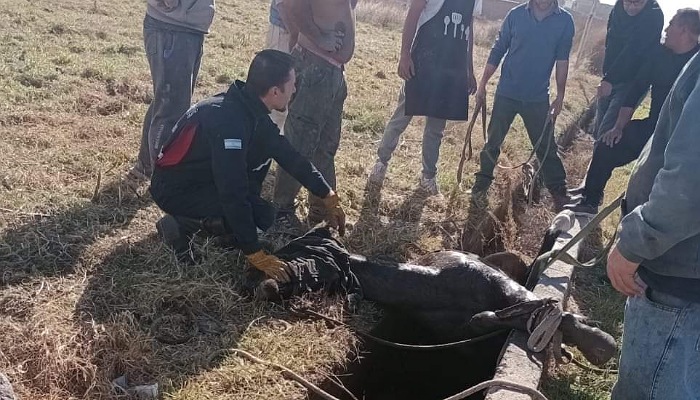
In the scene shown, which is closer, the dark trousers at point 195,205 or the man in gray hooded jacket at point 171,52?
the dark trousers at point 195,205

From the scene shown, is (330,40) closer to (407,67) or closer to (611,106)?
(407,67)

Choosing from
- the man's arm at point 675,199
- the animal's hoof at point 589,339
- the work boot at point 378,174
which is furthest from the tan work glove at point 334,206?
the man's arm at point 675,199

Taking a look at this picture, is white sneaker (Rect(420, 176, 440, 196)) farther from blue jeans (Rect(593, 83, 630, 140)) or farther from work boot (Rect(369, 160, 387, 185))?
blue jeans (Rect(593, 83, 630, 140))

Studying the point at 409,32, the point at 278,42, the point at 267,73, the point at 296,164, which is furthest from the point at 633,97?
the point at 267,73

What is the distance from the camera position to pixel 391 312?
3.77 m

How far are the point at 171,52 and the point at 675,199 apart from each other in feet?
→ 11.7

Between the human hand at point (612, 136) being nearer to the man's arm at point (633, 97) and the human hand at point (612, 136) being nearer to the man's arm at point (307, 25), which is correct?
the man's arm at point (633, 97)

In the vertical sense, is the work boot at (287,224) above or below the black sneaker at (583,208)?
below

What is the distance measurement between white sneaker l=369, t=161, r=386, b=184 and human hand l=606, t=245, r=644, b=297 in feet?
11.5

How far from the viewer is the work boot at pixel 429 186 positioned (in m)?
5.58

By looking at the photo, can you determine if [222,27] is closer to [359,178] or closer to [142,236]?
[359,178]

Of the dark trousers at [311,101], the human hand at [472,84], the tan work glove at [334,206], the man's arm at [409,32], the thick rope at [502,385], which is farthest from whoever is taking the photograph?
the human hand at [472,84]

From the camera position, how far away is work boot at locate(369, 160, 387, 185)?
5.62m

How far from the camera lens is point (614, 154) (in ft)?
17.5
